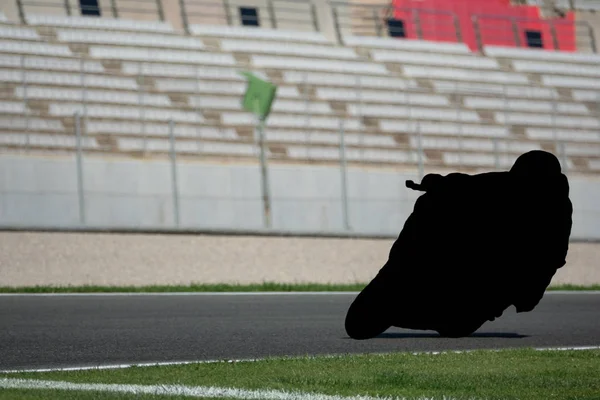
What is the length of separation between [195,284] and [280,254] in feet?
5.37

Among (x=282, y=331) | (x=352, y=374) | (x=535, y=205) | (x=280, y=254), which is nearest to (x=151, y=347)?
(x=282, y=331)

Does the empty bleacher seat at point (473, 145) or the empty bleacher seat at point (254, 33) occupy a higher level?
the empty bleacher seat at point (254, 33)

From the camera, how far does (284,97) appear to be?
25.0 meters

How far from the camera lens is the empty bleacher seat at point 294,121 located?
23.5 m

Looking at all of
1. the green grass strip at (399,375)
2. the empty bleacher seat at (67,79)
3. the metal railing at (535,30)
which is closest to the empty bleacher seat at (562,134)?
the metal railing at (535,30)

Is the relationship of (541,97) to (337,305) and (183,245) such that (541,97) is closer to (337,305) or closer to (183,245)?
(183,245)

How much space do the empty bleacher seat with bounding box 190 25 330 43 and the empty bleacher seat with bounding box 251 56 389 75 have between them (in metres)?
1.17

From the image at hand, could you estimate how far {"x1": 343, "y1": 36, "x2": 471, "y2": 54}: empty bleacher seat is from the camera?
29.2 metres

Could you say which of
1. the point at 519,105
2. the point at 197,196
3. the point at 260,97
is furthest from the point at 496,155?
the point at 197,196

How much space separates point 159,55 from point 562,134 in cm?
829

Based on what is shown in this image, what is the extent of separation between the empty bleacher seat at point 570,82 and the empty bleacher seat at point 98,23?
901 cm

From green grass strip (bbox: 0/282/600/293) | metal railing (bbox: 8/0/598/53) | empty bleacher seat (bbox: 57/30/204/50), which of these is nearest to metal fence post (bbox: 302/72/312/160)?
empty bleacher seat (bbox: 57/30/204/50)

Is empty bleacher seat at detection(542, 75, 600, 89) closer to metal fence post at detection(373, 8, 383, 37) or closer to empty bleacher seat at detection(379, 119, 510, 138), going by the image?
metal fence post at detection(373, 8, 383, 37)

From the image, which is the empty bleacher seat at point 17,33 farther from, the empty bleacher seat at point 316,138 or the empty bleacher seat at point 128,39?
the empty bleacher seat at point 316,138
